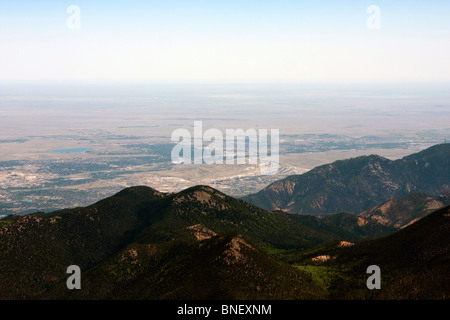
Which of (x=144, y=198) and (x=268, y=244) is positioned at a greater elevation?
(x=144, y=198)

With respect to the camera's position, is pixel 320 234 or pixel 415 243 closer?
pixel 415 243

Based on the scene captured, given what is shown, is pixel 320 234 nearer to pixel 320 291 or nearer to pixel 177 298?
pixel 320 291

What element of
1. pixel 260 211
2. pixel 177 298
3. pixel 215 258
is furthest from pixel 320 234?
pixel 177 298

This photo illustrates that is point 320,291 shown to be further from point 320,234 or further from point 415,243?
point 320,234

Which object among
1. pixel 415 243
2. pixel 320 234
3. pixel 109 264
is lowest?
pixel 320 234
